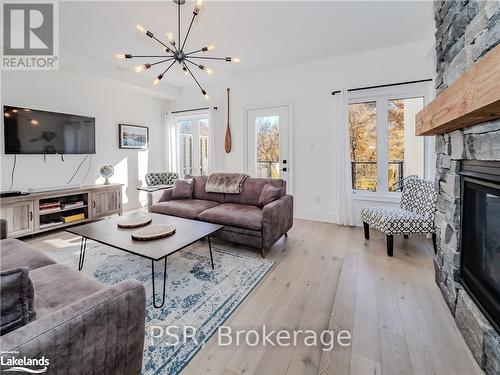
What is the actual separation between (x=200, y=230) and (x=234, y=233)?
0.55 metres

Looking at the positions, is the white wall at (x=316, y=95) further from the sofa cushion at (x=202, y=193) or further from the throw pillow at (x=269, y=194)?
the throw pillow at (x=269, y=194)

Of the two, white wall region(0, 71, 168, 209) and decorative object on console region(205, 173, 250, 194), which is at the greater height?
white wall region(0, 71, 168, 209)

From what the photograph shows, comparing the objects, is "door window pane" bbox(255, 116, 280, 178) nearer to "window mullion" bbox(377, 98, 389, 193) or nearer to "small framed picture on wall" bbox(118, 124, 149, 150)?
"window mullion" bbox(377, 98, 389, 193)

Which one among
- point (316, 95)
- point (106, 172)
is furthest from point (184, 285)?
point (316, 95)

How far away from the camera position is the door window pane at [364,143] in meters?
3.85

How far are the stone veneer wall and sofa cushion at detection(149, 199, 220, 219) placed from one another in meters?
2.51

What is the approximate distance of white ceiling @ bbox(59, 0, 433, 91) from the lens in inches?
105

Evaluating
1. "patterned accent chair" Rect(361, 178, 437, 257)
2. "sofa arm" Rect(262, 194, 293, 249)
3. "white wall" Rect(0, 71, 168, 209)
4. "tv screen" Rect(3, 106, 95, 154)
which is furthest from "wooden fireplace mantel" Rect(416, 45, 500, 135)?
"white wall" Rect(0, 71, 168, 209)

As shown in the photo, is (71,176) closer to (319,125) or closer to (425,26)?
(319,125)

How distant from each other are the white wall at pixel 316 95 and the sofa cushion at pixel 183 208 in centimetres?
168

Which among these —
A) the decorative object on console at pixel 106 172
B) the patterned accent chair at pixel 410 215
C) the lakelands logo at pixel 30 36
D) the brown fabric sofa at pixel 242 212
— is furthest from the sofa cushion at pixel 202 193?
the lakelands logo at pixel 30 36

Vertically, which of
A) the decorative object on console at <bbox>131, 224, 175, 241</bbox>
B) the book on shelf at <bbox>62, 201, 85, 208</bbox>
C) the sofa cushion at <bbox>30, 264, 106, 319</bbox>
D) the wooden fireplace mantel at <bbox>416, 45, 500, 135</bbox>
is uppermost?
the wooden fireplace mantel at <bbox>416, 45, 500, 135</bbox>

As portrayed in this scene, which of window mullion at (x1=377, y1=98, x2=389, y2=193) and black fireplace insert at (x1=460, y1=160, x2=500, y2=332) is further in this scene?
window mullion at (x1=377, y1=98, x2=389, y2=193)

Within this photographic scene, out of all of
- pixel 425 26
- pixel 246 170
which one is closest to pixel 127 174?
pixel 246 170
